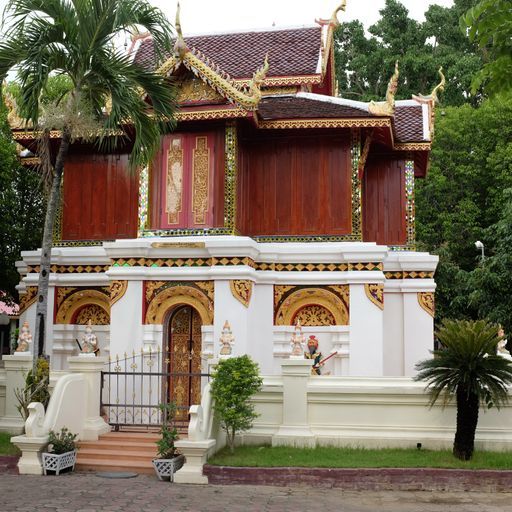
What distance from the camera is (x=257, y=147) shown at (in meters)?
17.1

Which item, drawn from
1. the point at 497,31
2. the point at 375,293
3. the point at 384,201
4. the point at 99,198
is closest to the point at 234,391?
the point at 375,293

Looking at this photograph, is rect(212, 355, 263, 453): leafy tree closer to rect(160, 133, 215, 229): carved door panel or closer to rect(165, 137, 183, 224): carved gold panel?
rect(160, 133, 215, 229): carved door panel

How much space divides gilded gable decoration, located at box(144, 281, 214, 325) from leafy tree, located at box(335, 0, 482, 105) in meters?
25.5

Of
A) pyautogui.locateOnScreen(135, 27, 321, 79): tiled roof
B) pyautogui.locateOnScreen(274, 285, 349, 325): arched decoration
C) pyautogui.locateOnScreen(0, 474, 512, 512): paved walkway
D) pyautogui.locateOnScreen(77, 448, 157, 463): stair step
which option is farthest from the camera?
pyautogui.locateOnScreen(135, 27, 321, 79): tiled roof

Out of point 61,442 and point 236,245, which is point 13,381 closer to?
point 61,442

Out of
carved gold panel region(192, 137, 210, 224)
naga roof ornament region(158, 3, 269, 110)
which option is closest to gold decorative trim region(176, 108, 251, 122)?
→ naga roof ornament region(158, 3, 269, 110)

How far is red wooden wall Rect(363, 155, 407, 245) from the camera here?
18.5 m

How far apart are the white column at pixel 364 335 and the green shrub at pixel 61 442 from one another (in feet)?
19.4

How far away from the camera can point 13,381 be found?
14.1 meters

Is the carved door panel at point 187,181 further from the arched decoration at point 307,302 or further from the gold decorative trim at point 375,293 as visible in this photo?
the gold decorative trim at point 375,293

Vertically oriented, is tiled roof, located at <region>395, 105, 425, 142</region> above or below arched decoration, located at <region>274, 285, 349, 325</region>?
above

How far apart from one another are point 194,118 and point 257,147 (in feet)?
6.19

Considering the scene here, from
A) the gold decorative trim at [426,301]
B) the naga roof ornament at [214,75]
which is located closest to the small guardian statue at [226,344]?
the naga roof ornament at [214,75]

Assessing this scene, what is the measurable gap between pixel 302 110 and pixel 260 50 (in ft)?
12.9
